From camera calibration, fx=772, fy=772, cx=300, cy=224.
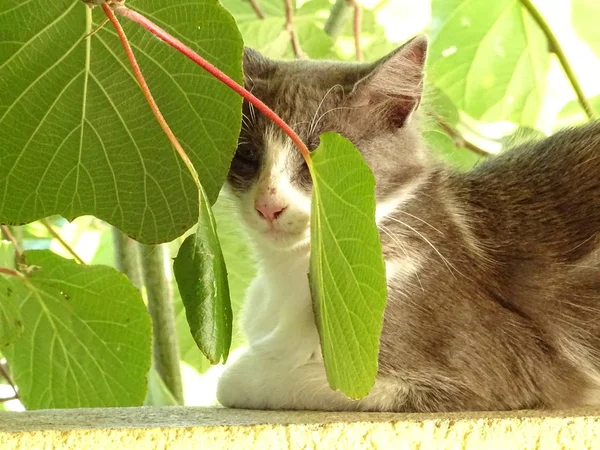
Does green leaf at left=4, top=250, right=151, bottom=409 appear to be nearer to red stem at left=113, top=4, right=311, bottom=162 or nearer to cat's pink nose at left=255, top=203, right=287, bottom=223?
cat's pink nose at left=255, top=203, right=287, bottom=223

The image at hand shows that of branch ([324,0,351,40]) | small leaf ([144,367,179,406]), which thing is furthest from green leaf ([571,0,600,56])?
small leaf ([144,367,179,406])

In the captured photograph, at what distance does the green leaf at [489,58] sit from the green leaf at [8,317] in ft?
2.95

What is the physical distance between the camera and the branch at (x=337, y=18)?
4.68 ft

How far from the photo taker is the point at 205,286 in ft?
2.00

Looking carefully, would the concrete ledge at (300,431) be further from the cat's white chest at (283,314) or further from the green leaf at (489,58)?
the green leaf at (489,58)

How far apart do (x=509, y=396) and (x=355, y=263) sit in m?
0.45

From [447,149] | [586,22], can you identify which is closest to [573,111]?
[586,22]

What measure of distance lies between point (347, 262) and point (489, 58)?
985 mm

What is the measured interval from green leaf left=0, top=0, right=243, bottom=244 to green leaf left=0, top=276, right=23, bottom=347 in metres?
0.14

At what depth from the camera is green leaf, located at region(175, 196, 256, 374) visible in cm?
114

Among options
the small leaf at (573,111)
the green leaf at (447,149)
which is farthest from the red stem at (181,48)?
the small leaf at (573,111)

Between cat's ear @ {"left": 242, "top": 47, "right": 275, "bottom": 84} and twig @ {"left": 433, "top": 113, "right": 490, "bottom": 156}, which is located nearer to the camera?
cat's ear @ {"left": 242, "top": 47, "right": 275, "bottom": 84}

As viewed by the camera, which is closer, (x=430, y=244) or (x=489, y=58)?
(x=430, y=244)

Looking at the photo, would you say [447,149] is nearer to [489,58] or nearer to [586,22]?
[489,58]
